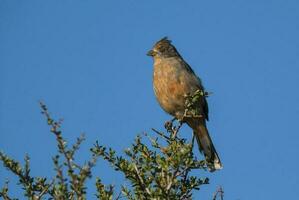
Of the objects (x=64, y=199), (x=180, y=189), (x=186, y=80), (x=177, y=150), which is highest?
(x=186, y=80)

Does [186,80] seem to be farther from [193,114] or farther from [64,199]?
[64,199]

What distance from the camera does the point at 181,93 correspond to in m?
6.92

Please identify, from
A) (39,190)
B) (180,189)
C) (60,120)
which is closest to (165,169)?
(180,189)

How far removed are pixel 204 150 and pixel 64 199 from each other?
399cm

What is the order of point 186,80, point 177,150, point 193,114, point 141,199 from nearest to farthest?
point 141,199 < point 177,150 < point 193,114 < point 186,80

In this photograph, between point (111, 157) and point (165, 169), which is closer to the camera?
point (165, 169)

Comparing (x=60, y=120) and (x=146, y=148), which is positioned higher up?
(x=146, y=148)

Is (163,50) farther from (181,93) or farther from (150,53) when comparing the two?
(181,93)

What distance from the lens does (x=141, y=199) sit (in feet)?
13.4

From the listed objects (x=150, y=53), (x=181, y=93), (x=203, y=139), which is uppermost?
(x=150, y=53)

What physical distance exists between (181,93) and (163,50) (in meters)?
1.13

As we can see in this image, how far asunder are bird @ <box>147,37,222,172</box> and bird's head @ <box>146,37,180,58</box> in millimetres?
207

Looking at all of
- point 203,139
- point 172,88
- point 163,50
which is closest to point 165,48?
point 163,50

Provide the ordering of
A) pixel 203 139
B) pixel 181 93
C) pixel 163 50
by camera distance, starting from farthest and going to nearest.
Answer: pixel 163 50 → pixel 203 139 → pixel 181 93
